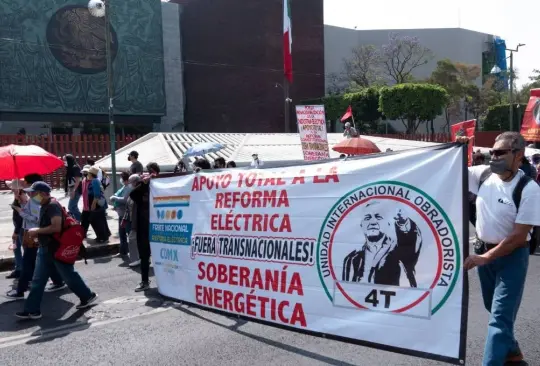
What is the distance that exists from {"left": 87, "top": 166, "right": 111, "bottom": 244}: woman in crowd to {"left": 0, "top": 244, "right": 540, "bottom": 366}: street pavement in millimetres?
3656

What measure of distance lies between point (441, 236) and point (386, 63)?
46296 mm

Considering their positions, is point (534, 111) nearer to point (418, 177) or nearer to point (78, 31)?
point (418, 177)

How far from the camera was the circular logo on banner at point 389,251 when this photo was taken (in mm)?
3650

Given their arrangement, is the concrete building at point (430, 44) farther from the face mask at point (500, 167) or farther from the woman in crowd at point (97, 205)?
the face mask at point (500, 167)

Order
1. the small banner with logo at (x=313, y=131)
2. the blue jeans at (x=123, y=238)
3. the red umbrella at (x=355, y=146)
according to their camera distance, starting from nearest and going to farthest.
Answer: the blue jeans at (x=123, y=238), the small banner with logo at (x=313, y=131), the red umbrella at (x=355, y=146)

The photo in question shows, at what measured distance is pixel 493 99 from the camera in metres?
46.7

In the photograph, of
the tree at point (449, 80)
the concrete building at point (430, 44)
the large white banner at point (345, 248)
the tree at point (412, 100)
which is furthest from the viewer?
the concrete building at point (430, 44)

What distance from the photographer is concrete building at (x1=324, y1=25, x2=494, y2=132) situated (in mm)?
48344

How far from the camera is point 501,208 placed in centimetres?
389

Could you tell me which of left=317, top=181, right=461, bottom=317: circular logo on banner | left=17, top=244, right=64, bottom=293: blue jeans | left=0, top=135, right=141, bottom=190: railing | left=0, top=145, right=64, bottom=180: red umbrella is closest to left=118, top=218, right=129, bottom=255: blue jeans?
left=0, top=145, right=64, bottom=180: red umbrella

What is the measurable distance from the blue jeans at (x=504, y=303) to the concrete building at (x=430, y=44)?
44040 mm

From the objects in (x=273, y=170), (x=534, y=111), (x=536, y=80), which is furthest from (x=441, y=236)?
(x=536, y=80)

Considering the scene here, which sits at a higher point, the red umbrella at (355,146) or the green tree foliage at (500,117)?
the green tree foliage at (500,117)

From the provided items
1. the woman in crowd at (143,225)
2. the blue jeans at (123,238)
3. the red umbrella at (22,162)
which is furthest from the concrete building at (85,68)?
the woman in crowd at (143,225)
